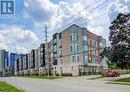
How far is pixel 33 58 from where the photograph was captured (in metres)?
154

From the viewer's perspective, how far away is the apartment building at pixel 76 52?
3716 inches

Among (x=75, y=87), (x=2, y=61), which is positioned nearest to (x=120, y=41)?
(x=75, y=87)

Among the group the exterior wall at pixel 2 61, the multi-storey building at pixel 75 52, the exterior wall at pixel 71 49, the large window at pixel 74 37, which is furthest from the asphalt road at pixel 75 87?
the exterior wall at pixel 2 61

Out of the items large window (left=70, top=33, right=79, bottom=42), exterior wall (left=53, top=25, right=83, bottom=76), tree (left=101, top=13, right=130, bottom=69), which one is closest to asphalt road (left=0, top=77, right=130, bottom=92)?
tree (left=101, top=13, right=130, bottom=69)

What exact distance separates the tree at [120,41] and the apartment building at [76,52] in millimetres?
41293

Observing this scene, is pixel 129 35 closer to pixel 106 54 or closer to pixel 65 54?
→ pixel 106 54

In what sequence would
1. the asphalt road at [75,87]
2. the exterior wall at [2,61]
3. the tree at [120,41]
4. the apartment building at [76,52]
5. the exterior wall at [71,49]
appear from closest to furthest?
the asphalt road at [75,87] < the tree at [120,41] < the exterior wall at [71,49] < the apartment building at [76,52] < the exterior wall at [2,61]

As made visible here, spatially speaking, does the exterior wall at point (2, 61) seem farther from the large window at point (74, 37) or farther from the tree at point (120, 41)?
the tree at point (120, 41)

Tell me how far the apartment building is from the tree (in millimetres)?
41293

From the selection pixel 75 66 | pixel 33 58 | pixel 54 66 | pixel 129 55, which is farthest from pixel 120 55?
pixel 33 58

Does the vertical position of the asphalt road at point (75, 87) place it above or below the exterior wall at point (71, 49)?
below

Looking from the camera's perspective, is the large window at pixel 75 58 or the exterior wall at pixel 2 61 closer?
the large window at pixel 75 58

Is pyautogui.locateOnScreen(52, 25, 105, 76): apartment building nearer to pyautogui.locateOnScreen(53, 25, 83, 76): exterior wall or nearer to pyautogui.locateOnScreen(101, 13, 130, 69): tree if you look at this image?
pyautogui.locateOnScreen(53, 25, 83, 76): exterior wall

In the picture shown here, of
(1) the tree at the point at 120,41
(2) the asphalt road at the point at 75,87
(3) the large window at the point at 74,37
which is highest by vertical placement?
(3) the large window at the point at 74,37
